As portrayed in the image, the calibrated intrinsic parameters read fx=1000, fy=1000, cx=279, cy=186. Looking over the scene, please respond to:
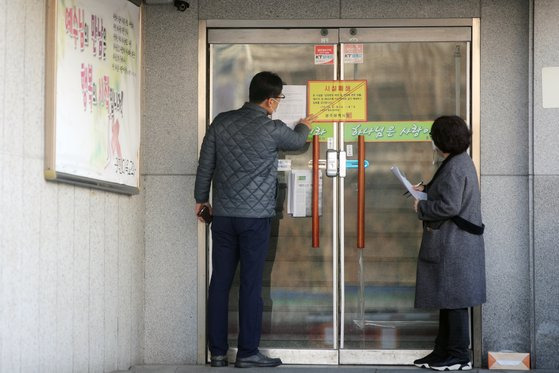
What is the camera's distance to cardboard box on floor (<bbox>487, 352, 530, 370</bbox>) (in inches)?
271

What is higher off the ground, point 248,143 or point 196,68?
point 196,68

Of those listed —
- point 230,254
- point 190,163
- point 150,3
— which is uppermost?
point 150,3

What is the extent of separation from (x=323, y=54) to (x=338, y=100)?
35 cm

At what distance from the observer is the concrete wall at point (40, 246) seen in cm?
507

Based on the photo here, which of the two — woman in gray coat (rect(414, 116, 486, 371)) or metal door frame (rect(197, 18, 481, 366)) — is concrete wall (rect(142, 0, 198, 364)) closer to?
metal door frame (rect(197, 18, 481, 366))

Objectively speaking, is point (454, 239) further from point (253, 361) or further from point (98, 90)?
point (98, 90)

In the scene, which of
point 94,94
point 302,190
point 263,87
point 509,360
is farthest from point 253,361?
point 94,94

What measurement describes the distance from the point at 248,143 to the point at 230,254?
2.52 ft

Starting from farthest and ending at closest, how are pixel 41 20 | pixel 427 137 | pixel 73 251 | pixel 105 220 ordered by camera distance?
pixel 427 137, pixel 105 220, pixel 73 251, pixel 41 20

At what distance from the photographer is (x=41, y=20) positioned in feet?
18.0

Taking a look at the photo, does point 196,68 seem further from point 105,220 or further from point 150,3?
point 105,220

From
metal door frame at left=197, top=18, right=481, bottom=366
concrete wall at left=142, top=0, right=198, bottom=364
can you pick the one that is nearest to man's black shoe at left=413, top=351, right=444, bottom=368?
metal door frame at left=197, top=18, right=481, bottom=366

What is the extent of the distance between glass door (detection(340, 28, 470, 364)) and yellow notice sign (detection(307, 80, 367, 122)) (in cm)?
7

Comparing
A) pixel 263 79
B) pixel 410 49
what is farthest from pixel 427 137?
pixel 263 79
